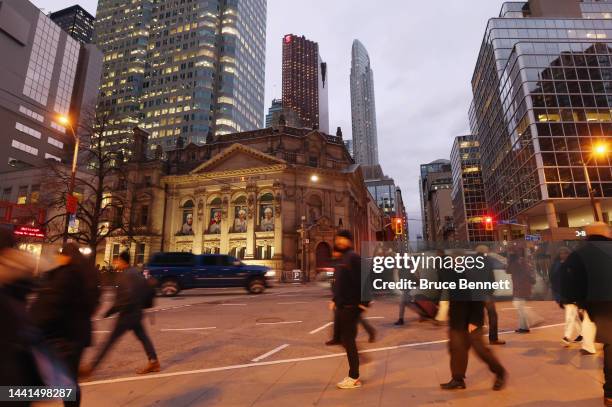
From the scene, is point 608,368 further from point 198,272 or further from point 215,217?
point 215,217

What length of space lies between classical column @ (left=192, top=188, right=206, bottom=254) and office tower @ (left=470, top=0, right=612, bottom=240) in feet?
130

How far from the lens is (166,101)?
103562 millimetres

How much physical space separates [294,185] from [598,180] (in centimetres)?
3886

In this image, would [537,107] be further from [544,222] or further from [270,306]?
[270,306]

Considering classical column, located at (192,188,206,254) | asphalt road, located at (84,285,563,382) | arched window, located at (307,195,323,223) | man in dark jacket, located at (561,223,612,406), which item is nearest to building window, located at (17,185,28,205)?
classical column, located at (192,188,206,254)

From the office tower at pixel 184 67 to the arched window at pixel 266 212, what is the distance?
53.8m

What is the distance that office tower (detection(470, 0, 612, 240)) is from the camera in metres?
45.0

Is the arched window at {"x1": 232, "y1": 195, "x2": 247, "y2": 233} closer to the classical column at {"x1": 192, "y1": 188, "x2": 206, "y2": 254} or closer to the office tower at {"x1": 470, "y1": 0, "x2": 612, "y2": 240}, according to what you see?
the classical column at {"x1": 192, "y1": 188, "x2": 206, "y2": 254}

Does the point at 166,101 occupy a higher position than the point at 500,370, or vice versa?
the point at 166,101

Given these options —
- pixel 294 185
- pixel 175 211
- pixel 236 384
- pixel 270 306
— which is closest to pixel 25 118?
pixel 175 211

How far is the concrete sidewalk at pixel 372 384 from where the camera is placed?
473 centimetres

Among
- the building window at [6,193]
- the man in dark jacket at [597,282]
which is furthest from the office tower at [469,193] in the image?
the building window at [6,193]

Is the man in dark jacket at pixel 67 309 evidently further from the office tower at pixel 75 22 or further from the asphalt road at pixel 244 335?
the office tower at pixel 75 22

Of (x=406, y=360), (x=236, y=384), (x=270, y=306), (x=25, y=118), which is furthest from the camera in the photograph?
(x=25, y=118)
